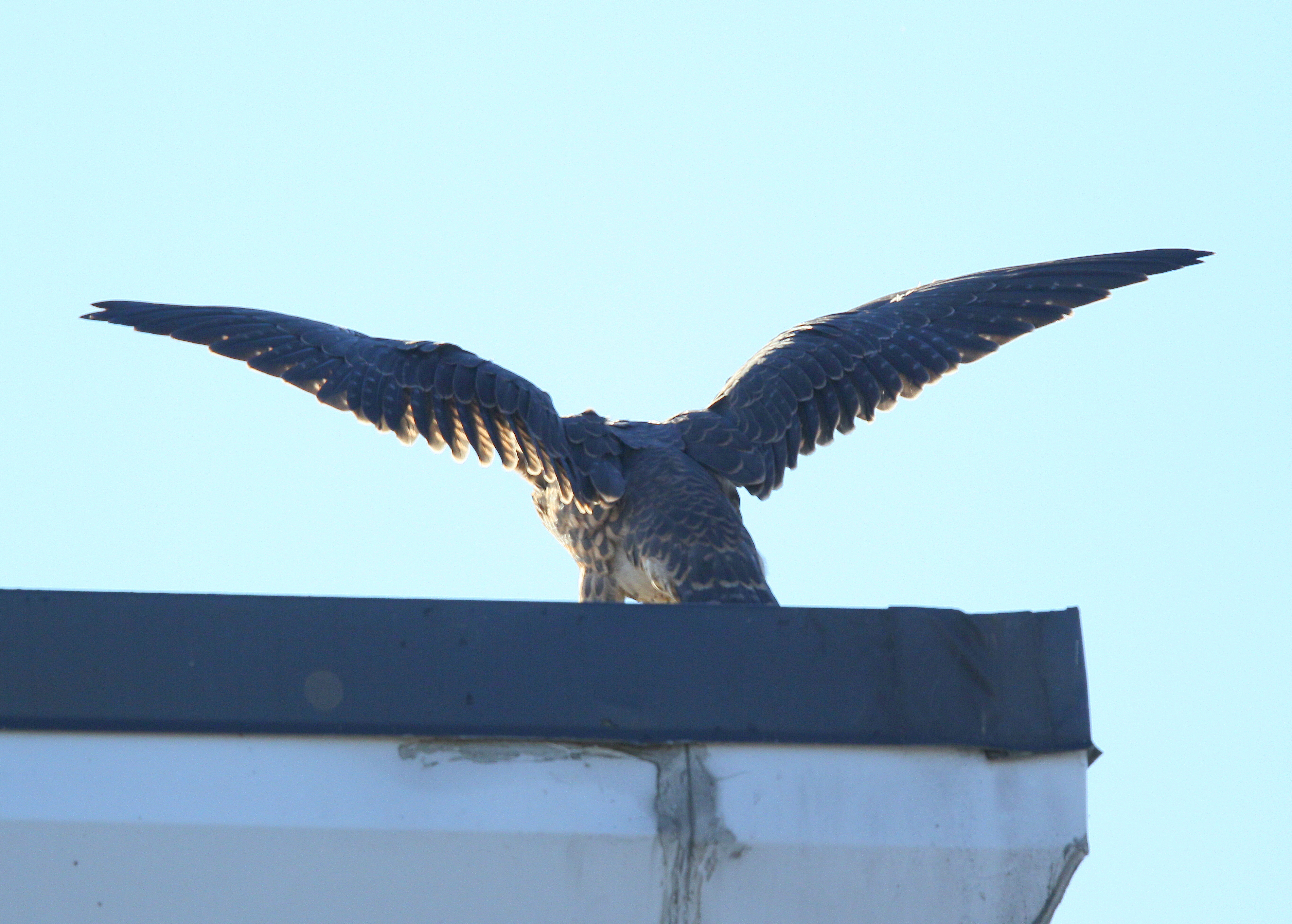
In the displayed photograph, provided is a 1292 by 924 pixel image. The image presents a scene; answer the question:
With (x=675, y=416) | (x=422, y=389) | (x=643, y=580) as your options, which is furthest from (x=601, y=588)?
(x=422, y=389)

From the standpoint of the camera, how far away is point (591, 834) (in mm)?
3369

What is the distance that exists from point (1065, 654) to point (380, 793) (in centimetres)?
161

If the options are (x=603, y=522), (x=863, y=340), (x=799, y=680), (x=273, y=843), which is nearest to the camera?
(x=273, y=843)

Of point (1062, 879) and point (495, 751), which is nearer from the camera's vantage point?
point (495, 751)

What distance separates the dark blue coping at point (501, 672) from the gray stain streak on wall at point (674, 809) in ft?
0.12

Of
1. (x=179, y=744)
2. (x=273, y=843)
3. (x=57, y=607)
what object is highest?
(x=57, y=607)

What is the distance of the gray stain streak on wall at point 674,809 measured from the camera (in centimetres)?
339

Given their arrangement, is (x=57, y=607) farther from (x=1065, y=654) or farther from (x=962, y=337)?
(x=962, y=337)

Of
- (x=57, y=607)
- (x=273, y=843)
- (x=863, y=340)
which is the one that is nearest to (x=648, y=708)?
(x=273, y=843)

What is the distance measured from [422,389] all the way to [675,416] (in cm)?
123

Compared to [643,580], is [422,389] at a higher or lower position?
higher

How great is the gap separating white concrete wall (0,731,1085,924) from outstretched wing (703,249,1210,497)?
3134mm

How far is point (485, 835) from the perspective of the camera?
132 inches

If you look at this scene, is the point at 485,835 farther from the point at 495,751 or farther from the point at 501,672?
the point at 501,672
